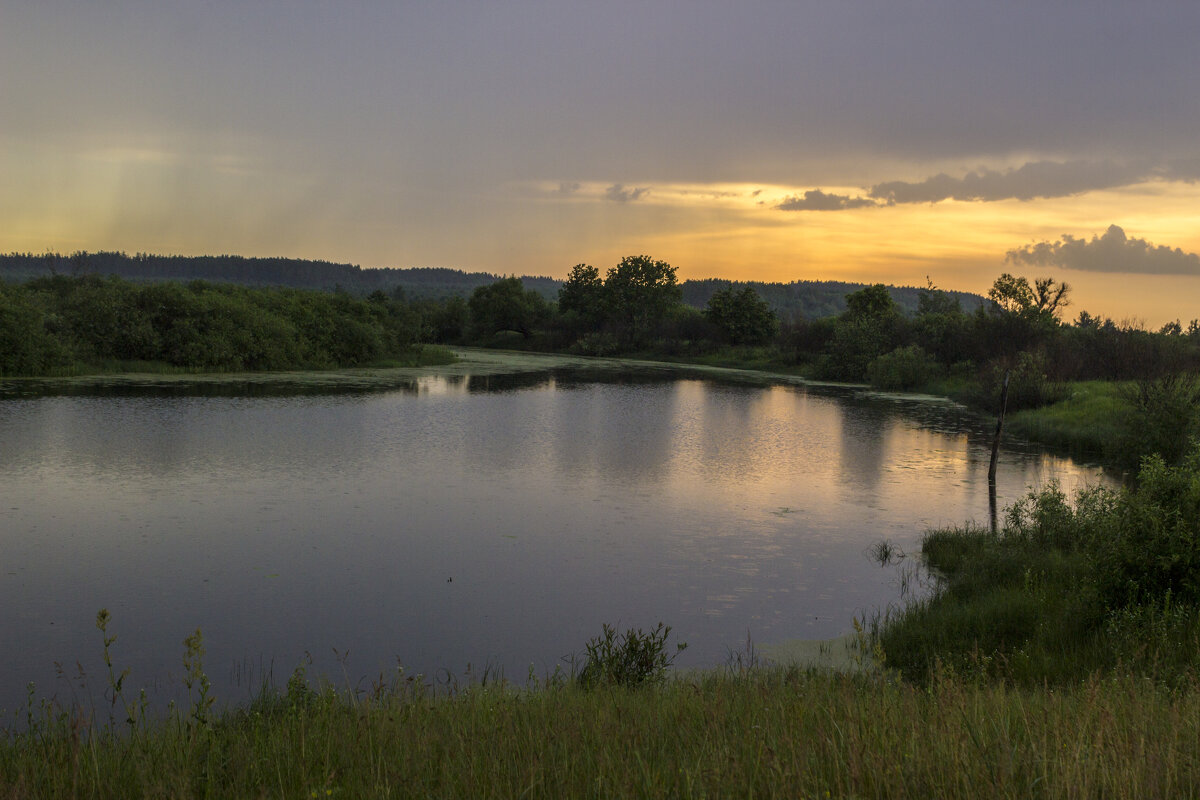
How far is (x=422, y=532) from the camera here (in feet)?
44.9

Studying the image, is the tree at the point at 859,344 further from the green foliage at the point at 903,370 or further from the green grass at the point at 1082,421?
the green grass at the point at 1082,421

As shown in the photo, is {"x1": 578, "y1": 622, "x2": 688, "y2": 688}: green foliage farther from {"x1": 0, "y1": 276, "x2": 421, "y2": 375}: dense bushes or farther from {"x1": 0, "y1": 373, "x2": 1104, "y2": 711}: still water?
{"x1": 0, "y1": 276, "x2": 421, "y2": 375}: dense bushes

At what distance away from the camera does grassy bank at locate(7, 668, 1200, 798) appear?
353 centimetres

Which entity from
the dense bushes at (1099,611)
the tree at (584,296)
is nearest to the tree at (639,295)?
the tree at (584,296)

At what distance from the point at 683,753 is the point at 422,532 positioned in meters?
10.1

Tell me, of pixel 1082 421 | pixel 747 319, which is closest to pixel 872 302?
pixel 747 319

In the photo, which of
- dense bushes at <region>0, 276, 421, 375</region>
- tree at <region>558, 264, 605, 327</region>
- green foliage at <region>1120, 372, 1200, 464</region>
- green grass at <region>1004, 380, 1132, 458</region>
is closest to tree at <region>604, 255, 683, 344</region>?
tree at <region>558, 264, 605, 327</region>

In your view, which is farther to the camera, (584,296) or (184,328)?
(584,296)

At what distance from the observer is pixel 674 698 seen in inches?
232

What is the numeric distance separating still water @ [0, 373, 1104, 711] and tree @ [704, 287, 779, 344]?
49019 millimetres

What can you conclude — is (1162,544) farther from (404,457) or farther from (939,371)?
(939,371)

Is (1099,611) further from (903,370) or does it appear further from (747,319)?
(747,319)

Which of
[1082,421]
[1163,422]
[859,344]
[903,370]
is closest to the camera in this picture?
[1163,422]

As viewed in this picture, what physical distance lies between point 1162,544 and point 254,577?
417 inches
